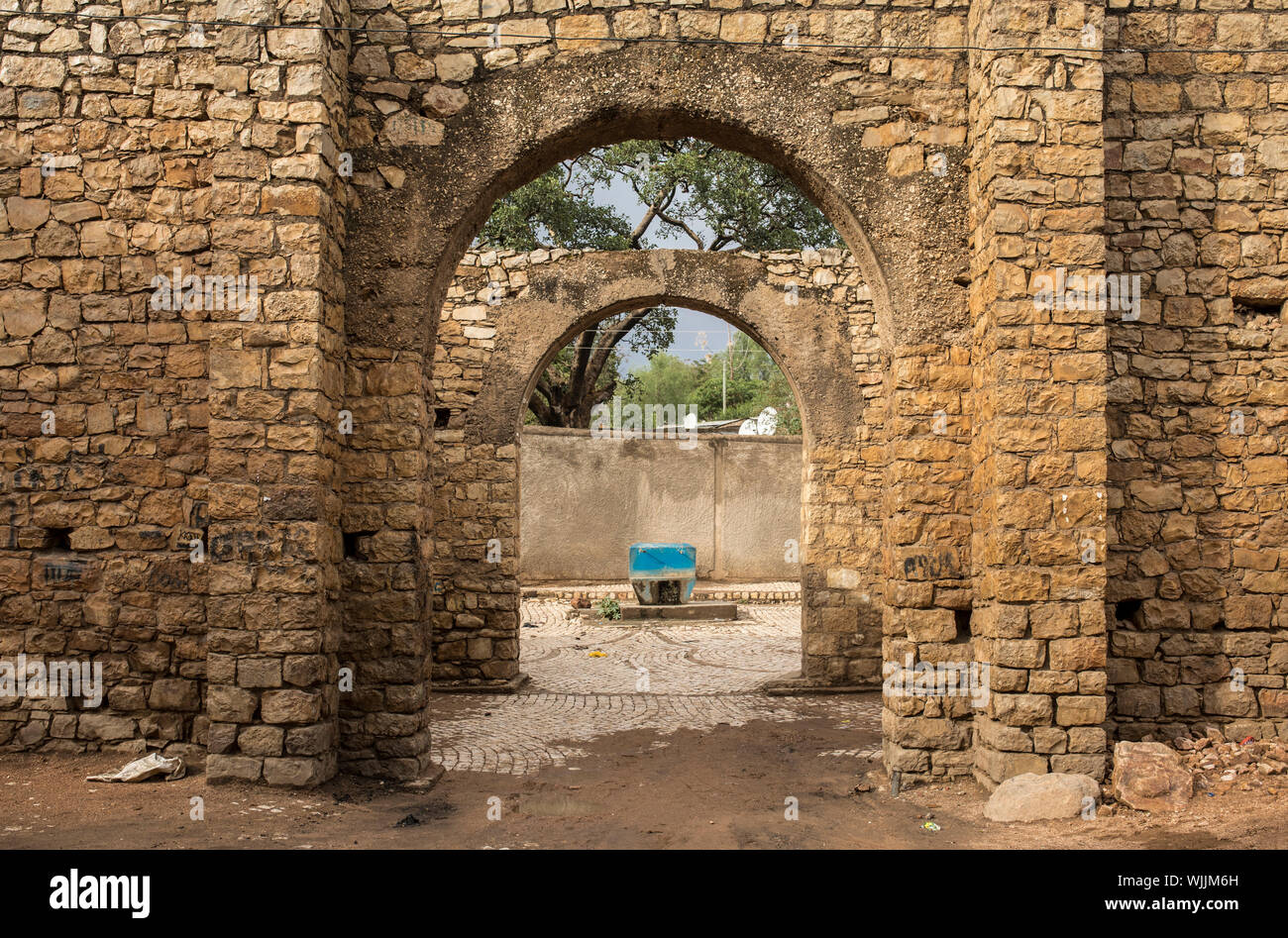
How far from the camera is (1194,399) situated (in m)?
5.01

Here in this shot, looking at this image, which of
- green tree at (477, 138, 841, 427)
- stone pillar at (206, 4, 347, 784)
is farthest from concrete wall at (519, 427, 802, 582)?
stone pillar at (206, 4, 347, 784)

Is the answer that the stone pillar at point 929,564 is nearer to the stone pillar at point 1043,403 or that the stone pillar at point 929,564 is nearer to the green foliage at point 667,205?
the stone pillar at point 1043,403

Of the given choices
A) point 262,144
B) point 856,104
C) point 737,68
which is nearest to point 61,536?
→ point 262,144

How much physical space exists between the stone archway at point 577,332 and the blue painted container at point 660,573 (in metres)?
4.96

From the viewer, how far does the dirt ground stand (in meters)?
3.96

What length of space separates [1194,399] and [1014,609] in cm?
171

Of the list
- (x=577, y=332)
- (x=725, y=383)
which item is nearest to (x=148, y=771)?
(x=577, y=332)

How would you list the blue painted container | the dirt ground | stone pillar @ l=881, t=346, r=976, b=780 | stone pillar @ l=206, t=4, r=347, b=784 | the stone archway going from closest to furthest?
1. the dirt ground
2. stone pillar @ l=206, t=4, r=347, b=784
3. stone pillar @ l=881, t=346, r=976, b=780
4. the stone archway
5. the blue painted container

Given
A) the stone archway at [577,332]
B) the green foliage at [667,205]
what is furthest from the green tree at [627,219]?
the stone archway at [577,332]

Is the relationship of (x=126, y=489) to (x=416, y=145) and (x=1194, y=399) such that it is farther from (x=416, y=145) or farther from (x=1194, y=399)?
(x=1194, y=399)

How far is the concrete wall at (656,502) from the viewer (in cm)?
1605

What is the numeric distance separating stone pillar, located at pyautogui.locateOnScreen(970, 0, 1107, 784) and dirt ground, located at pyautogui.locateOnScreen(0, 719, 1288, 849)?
0.51 m

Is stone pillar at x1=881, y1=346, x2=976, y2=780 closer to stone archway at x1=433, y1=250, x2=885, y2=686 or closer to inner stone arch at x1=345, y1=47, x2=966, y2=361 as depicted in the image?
inner stone arch at x1=345, y1=47, x2=966, y2=361

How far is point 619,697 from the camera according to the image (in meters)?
8.12
